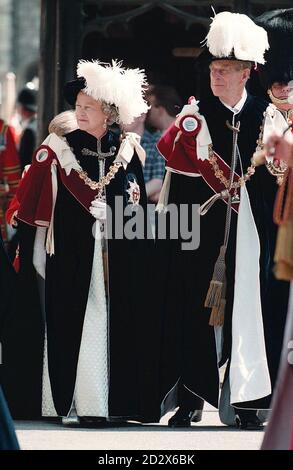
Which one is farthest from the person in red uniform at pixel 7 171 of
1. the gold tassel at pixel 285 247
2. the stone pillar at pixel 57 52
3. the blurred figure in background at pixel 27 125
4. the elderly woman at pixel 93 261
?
the gold tassel at pixel 285 247

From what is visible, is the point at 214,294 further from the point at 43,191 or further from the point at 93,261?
the point at 43,191

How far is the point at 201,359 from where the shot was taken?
32.7 ft

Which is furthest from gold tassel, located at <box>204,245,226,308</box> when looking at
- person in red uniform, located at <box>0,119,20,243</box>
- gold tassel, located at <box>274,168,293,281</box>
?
person in red uniform, located at <box>0,119,20,243</box>

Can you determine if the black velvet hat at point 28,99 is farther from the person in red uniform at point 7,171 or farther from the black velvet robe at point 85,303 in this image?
the black velvet robe at point 85,303

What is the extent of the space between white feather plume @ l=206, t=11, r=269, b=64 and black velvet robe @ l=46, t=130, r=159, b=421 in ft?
2.62

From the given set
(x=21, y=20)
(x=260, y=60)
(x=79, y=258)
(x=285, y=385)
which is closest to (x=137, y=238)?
(x=79, y=258)

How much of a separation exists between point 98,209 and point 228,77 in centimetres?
98

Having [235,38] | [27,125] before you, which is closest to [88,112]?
[235,38]

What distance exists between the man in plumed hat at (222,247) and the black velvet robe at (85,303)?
0.15 metres

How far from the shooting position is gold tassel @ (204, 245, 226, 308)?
985 centimetres

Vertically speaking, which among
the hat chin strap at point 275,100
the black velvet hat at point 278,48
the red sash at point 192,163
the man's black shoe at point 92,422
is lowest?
the man's black shoe at point 92,422

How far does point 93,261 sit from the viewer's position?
10.1 m

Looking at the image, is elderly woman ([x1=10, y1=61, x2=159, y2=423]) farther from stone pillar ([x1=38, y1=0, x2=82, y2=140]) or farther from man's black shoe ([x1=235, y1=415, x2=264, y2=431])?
stone pillar ([x1=38, y1=0, x2=82, y2=140])

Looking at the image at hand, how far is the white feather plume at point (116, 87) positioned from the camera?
32.7 ft
